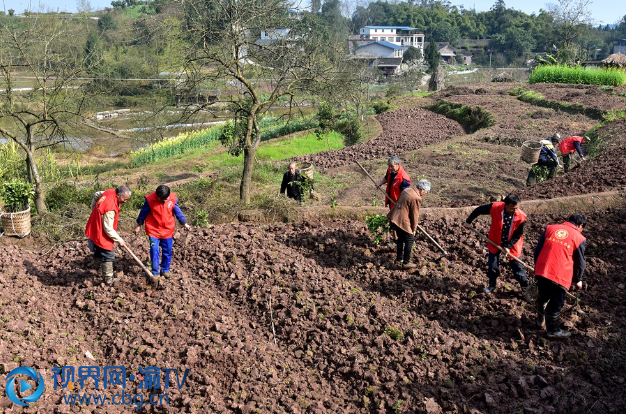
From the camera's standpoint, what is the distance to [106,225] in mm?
6082

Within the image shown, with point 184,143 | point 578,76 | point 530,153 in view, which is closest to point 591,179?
point 530,153

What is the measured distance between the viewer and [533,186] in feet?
32.9

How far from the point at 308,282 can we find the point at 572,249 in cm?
Answer: 302

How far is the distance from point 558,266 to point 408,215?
196cm

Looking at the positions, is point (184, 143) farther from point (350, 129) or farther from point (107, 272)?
point (107, 272)

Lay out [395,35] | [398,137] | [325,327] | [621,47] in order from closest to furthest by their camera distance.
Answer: [325,327] → [398,137] → [621,47] → [395,35]

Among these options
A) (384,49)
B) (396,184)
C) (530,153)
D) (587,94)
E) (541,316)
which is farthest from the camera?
(384,49)

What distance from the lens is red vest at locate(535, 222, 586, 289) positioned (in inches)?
206

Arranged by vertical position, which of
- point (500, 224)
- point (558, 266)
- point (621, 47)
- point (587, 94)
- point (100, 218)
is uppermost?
point (621, 47)

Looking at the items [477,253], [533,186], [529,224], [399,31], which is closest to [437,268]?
[477,253]

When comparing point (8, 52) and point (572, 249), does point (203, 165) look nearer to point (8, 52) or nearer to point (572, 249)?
point (8, 52)

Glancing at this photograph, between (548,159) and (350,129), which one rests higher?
(350,129)

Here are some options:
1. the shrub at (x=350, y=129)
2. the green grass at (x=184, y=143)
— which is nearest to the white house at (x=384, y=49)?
the shrub at (x=350, y=129)

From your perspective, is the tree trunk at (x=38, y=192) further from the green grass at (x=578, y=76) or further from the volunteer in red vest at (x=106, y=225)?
the green grass at (x=578, y=76)
